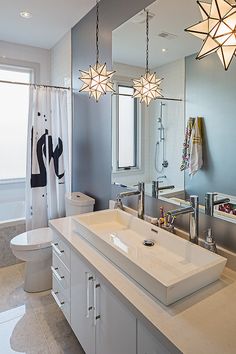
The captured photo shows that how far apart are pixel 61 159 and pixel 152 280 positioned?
226cm

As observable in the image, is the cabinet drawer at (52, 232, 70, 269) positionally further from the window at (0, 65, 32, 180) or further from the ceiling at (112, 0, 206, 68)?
the window at (0, 65, 32, 180)

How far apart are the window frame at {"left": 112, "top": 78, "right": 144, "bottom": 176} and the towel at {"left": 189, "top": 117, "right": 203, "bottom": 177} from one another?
496 mm

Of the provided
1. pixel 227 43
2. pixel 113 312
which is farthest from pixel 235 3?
pixel 113 312

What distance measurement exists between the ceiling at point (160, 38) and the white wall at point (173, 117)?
8cm

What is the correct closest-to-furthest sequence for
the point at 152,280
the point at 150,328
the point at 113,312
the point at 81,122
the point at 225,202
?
the point at 150,328, the point at 152,280, the point at 113,312, the point at 225,202, the point at 81,122

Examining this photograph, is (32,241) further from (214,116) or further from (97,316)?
(214,116)

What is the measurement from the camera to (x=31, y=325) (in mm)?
2014

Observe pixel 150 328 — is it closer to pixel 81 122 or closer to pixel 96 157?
pixel 96 157

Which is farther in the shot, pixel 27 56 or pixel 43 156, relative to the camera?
pixel 27 56

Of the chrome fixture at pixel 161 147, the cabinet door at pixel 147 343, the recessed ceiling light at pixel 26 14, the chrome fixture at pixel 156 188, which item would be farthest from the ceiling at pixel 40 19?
the cabinet door at pixel 147 343

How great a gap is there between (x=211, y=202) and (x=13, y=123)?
3.20 metres

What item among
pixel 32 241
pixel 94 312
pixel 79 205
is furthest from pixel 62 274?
pixel 79 205

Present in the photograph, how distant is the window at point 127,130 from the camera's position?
2.11 m

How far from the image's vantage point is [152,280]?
1.05m
